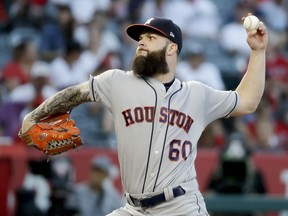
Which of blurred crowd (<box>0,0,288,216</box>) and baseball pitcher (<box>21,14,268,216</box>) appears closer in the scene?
baseball pitcher (<box>21,14,268,216</box>)

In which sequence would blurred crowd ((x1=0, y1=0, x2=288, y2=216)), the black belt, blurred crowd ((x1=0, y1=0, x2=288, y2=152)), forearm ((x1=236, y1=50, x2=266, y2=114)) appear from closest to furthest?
the black belt
forearm ((x1=236, y1=50, x2=266, y2=114))
blurred crowd ((x1=0, y1=0, x2=288, y2=216))
blurred crowd ((x1=0, y1=0, x2=288, y2=152))

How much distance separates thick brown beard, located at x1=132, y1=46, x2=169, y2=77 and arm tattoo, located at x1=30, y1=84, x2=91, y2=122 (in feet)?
1.22

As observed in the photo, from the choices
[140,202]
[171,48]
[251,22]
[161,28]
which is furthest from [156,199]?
[251,22]

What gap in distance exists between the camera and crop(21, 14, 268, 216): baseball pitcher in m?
6.40

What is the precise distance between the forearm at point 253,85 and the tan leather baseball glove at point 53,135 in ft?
3.80

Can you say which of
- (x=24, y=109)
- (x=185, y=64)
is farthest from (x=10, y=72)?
(x=185, y=64)

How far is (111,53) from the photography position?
13438mm

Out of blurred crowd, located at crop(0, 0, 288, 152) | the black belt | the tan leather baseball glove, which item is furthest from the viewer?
blurred crowd, located at crop(0, 0, 288, 152)

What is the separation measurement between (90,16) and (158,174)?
785cm

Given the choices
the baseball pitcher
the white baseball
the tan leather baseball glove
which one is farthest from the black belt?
the white baseball

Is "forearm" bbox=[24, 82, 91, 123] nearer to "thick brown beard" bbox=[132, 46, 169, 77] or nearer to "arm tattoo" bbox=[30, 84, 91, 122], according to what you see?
"arm tattoo" bbox=[30, 84, 91, 122]

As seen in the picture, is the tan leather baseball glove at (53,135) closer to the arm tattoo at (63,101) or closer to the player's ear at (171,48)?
the arm tattoo at (63,101)

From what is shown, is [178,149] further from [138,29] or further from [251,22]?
[251,22]

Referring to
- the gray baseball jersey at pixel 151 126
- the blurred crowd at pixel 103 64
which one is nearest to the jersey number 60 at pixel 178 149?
the gray baseball jersey at pixel 151 126
